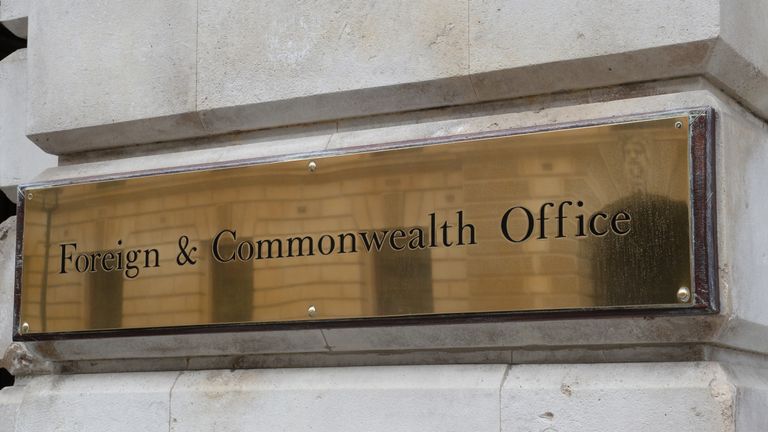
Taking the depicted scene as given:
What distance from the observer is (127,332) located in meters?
5.29

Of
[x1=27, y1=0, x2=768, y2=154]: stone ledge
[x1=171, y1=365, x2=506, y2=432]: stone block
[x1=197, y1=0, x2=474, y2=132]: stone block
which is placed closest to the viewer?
[x1=27, y1=0, x2=768, y2=154]: stone ledge

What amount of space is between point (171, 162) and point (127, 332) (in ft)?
2.35

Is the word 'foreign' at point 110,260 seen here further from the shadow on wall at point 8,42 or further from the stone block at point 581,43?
the shadow on wall at point 8,42

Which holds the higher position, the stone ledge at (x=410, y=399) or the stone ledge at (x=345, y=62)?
the stone ledge at (x=345, y=62)

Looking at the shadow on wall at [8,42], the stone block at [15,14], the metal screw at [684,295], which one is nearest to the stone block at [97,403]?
the stone block at [15,14]

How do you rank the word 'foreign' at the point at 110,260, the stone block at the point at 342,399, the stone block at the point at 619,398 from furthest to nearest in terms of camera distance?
the word 'foreign' at the point at 110,260 < the stone block at the point at 342,399 < the stone block at the point at 619,398

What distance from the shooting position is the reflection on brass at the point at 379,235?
4172 mm

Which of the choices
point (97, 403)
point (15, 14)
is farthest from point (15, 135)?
point (97, 403)

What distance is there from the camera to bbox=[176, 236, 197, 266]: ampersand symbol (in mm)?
5164

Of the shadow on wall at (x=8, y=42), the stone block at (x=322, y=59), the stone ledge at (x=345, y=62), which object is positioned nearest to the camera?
the stone ledge at (x=345, y=62)

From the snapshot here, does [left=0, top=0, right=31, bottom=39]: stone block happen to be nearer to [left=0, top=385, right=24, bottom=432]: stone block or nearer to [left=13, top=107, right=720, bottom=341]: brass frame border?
[left=13, top=107, right=720, bottom=341]: brass frame border

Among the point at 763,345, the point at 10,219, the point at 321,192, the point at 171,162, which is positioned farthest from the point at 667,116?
the point at 10,219

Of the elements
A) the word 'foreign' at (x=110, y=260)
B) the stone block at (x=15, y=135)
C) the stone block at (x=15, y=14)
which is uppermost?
the stone block at (x=15, y=14)

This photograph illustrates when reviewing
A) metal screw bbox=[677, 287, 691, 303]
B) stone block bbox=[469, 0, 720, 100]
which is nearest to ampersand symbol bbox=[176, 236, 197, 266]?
stone block bbox=[469, 0, 720, 100]
